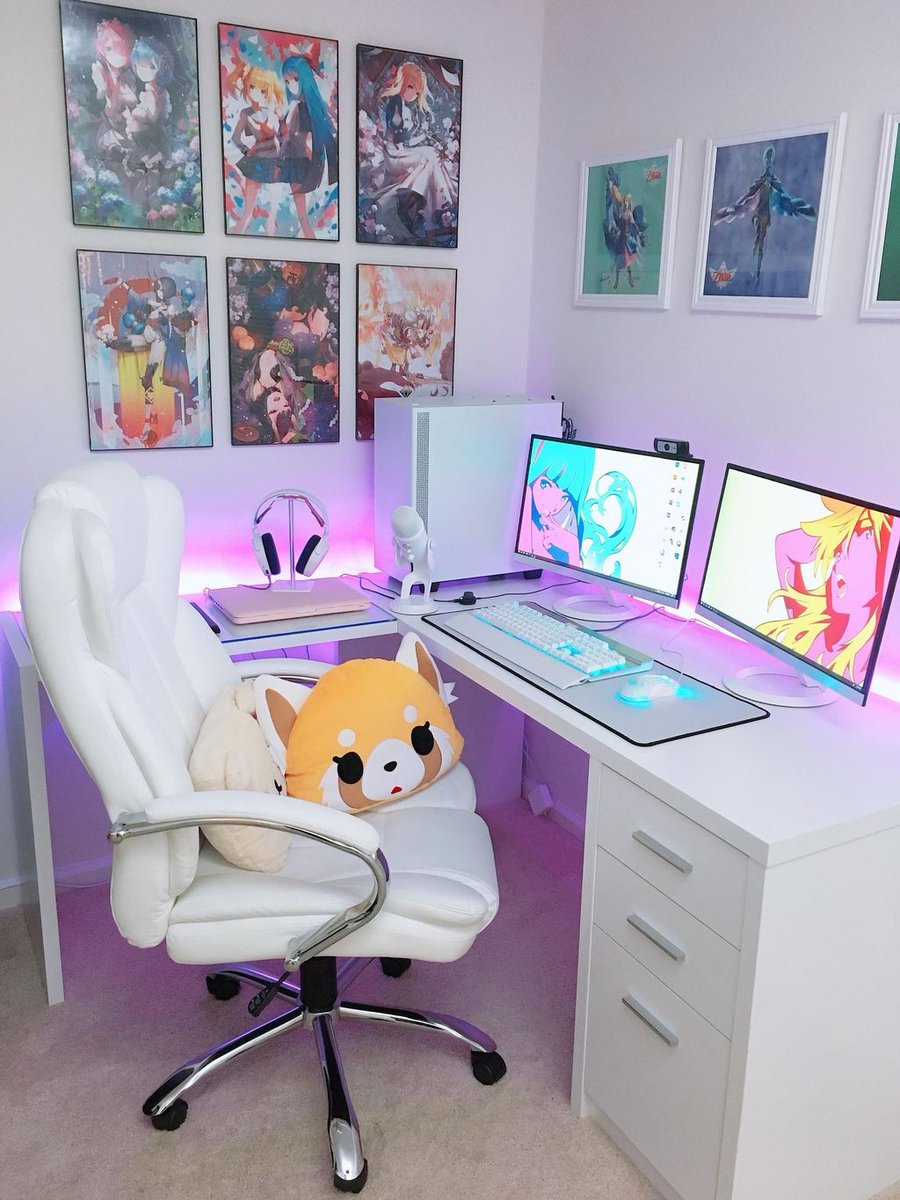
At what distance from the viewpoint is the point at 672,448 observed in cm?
243

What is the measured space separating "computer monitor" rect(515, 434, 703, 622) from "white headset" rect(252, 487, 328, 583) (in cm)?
52

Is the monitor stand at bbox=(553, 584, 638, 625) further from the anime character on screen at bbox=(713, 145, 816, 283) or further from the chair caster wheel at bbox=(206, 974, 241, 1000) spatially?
the chair caster wheel at bbox=(206, 974, 241, 1000)

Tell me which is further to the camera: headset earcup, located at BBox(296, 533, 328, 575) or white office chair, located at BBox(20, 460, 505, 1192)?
headset earcup, located at BBox(296, 533, 328, 575)

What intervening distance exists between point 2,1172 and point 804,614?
1.80 metres

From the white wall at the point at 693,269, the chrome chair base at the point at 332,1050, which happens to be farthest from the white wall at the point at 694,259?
the chrome chair base at the point at 332,1050

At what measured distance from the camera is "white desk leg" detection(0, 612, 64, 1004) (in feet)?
7.31

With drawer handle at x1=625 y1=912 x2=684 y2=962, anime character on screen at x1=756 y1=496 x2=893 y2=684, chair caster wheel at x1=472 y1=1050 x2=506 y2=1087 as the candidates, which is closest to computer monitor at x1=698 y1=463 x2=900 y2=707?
anime character on screen at x1=756 y1=496 x2=893 y2=684

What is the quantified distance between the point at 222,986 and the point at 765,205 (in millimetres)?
2090

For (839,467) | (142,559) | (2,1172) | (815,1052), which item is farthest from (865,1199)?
(142,559)

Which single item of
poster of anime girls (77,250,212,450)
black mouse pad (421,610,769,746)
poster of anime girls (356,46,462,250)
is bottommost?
black mouse pad (421,610,769,746)

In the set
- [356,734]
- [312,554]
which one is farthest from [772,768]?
[312,554]

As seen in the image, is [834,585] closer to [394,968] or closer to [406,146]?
[394,968]

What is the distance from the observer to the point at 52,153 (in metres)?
2.41

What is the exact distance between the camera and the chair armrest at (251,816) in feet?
5.37
